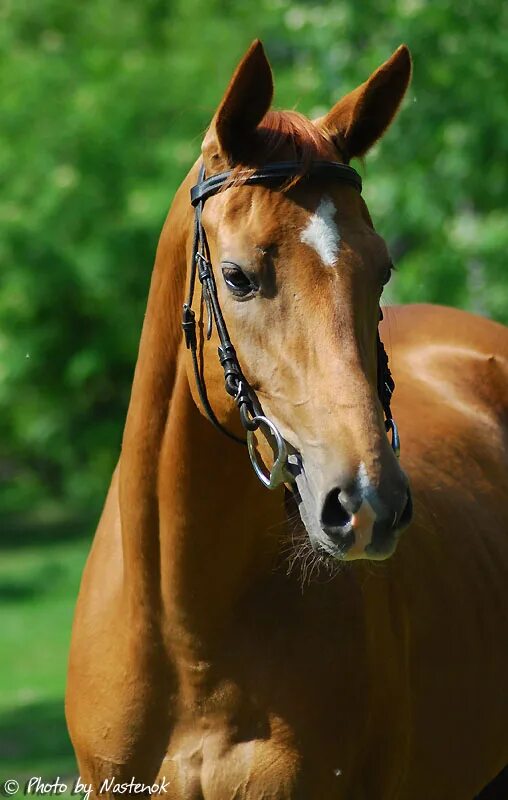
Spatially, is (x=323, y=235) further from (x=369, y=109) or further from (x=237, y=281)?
(x=369, y=109)

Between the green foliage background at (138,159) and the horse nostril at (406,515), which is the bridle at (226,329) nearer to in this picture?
the horse nostril at (406,515)

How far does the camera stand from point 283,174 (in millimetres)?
2732

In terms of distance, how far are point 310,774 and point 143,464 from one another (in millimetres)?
890

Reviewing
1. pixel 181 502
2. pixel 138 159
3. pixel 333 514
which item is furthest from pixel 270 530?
pixel 138 159

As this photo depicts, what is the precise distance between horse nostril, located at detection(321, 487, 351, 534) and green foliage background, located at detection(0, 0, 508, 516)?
599 centimetres

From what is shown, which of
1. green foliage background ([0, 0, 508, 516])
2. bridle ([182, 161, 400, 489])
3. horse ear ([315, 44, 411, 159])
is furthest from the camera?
green foliage background ([0, 0, 508, 516])

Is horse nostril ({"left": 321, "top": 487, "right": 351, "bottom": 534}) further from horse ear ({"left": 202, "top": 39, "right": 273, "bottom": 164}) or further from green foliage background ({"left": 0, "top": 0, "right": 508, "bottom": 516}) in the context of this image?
green foliage background ({"left": 0, "top": 0, "right": 508, "bottom": 516})

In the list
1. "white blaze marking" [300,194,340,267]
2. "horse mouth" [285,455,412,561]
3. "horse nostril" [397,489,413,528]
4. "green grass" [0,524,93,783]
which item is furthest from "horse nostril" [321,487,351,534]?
"green grass" [0,524,93,783]

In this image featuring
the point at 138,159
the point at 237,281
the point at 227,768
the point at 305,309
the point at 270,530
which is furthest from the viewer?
the point at 138,159

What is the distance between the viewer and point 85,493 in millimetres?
18125

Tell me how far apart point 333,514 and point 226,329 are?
56cm

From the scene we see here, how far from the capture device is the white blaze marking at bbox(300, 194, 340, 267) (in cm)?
262

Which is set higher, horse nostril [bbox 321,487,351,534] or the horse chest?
horse nostril [bbox 321,487,351,534]

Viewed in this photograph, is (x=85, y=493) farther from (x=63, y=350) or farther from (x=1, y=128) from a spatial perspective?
(x=1, y=128)
